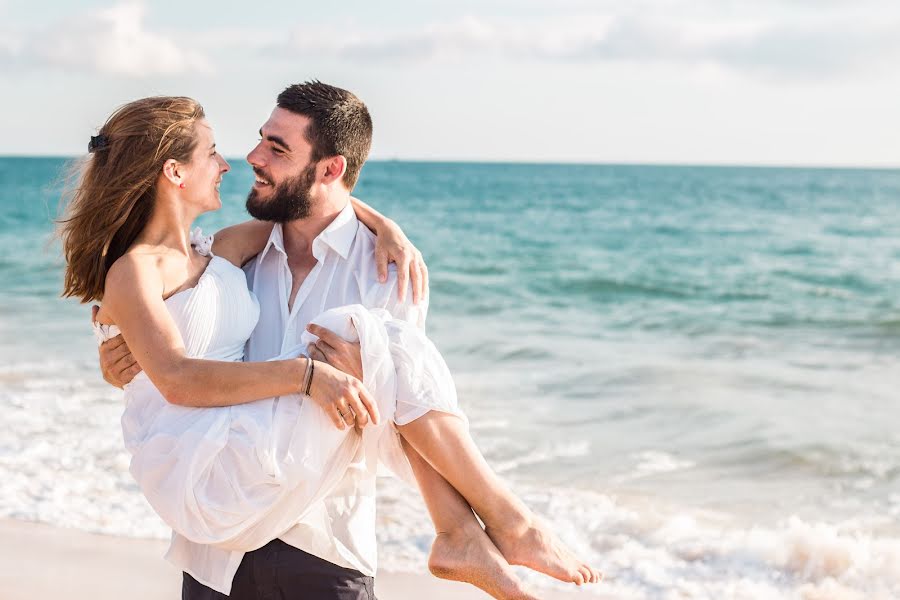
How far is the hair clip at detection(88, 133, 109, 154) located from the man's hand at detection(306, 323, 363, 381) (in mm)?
874

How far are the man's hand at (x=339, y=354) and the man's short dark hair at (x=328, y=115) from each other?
846 millimetres

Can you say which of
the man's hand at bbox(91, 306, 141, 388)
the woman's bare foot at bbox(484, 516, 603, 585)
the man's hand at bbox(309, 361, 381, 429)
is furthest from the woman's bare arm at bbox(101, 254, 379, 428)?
the woman's bare foot at bbox(484, 516, 603, 585)

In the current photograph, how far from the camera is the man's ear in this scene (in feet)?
11.2

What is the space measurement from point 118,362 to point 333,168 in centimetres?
94

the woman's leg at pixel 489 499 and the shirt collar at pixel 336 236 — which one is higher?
the shirt collar at pixel 336 236

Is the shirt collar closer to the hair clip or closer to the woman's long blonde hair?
the woman's long blonde hair

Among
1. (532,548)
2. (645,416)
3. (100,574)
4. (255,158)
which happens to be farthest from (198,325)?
(645,416)

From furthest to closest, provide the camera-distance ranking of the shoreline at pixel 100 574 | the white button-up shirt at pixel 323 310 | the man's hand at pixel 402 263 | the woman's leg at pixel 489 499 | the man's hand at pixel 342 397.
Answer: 1. the shoreline at pixel 100 574
2. the man's hand at pixel 402 263
3. the white button-up shirt at pixel 323 310
4. the woman's leg at pixel 489 499
5. the man's hand at pixel 342 397

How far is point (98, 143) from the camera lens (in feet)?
9.92

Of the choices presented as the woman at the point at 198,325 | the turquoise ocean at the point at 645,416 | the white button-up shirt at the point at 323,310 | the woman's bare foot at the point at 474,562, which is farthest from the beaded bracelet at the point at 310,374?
the turquoise ocean at the point at 645,416

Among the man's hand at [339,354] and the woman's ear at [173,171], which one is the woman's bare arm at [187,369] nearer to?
the man's hand at [339,354]

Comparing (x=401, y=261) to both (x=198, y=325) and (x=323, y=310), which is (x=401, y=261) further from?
(x=198, y=325)

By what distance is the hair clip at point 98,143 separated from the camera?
3020 millimetres

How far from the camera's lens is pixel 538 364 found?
28.7 feet
